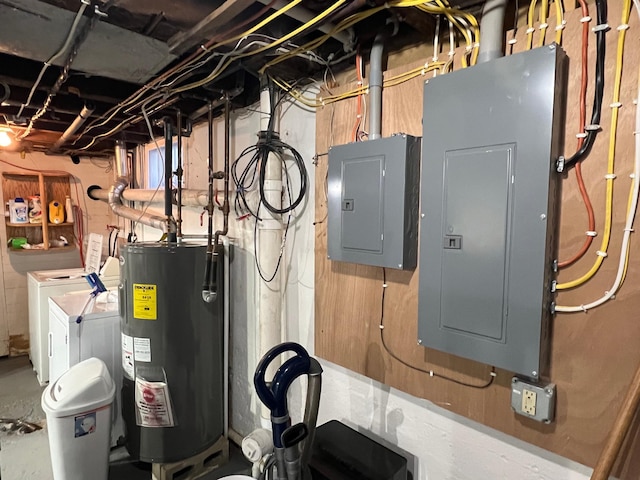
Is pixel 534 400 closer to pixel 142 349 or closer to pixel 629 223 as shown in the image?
pixel 629 223

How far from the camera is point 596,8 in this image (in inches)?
40.3

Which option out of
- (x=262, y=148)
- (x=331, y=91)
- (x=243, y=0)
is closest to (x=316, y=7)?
(x=243, y=0)

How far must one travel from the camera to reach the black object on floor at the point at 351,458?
139 cm

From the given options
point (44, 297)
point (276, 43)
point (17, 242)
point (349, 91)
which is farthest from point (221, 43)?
point (17, 242)

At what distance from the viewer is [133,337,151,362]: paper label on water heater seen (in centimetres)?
210

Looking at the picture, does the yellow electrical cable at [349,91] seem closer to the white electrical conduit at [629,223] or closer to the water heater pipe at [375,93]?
the water heater pipe at [375,93]

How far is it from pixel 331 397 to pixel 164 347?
0.98 m

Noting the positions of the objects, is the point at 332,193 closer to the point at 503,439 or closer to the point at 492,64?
the point at 492,64

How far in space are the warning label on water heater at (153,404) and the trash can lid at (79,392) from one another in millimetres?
161

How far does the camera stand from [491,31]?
116 cm

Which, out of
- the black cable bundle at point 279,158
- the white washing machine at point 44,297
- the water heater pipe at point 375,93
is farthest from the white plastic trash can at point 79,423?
the water heater pipe at point 375,93

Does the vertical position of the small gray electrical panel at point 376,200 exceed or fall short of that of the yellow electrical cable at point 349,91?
it falls short

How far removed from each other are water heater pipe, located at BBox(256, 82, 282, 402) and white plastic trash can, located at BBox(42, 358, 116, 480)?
886 mm

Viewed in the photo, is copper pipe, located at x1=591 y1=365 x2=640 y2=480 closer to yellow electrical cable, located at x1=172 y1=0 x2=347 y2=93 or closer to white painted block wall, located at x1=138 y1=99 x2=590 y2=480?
white painted block wall, located at x1=138 y1=99 x2=590 y2=480
